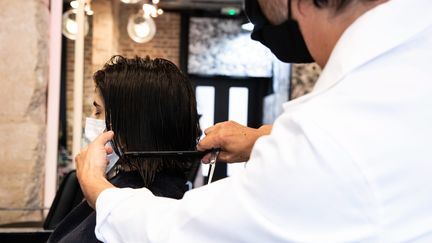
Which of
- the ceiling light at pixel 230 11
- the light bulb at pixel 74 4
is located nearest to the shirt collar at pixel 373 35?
the light bulb at pixel 74 4

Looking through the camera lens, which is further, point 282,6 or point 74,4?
point 74,4

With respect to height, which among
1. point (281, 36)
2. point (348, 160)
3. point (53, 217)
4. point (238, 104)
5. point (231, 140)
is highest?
point (281, 36)

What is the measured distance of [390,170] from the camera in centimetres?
62

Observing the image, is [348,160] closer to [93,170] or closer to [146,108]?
[93,170]

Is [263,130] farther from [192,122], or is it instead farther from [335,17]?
[335,17]

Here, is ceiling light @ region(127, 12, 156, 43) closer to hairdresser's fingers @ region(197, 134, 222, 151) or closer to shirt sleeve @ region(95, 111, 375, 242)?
hairdresser's fingers @ region(197, 134, 222, 151)

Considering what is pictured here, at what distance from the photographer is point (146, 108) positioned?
1.29 m

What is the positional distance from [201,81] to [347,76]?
735 centimetres

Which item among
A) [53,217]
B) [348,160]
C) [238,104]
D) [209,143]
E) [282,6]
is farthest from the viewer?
[238,104]

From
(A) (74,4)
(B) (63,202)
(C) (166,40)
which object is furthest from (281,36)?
(C) (166,40)

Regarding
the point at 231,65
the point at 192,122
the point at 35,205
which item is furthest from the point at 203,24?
the point at 192,122

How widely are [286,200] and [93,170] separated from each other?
0.47 m

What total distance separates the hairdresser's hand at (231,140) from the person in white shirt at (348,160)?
0.53 metres

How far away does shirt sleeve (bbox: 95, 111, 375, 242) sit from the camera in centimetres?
61
